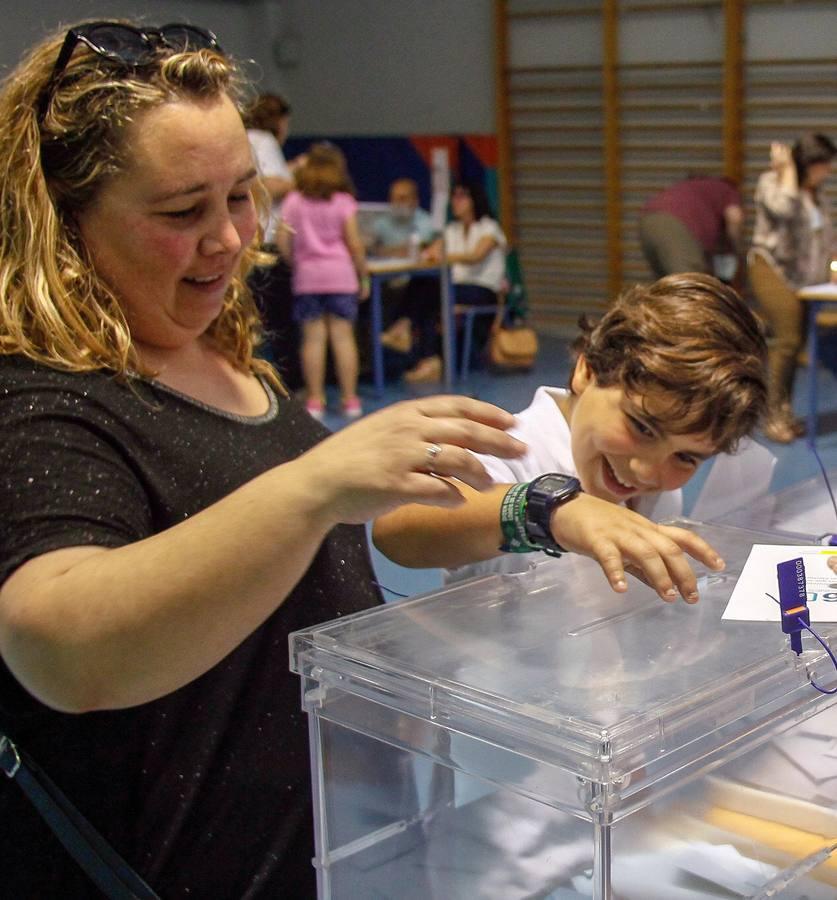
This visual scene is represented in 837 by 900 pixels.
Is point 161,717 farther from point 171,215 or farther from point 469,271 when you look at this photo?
point 469,271

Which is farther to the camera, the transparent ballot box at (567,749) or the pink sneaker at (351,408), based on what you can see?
the pink sneaker at (351,408)

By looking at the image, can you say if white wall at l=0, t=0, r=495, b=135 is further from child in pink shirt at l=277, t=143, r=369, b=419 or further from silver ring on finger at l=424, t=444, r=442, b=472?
silver ring on finger at l=424, t=444, r=442, b=472

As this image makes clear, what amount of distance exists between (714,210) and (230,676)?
17.1ft

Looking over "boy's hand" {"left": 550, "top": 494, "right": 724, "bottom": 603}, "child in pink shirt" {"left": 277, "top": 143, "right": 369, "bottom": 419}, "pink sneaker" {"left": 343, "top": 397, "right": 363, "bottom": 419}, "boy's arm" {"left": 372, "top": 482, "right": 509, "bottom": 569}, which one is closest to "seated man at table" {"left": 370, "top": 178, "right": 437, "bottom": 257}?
"child in pink shirt" {"left": 277, "top": 143, "right": 369, "bottom": 419}

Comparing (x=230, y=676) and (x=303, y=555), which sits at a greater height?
(x=303, y=555)

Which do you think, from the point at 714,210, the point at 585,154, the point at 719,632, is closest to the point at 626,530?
the point at 719,632

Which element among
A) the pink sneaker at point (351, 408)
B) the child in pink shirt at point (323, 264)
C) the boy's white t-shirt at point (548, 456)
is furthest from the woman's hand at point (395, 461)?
the pink sneaker at point (351, 408)

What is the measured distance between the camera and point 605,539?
854mm

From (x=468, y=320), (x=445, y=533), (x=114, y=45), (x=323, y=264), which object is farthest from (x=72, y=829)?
(x=468, y=320)

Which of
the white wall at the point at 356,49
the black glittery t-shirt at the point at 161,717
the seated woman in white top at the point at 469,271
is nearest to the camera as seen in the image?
the black glittery t-shirt at the point at 161,717

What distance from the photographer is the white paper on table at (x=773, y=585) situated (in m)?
0.87

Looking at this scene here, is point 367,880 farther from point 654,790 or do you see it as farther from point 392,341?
point 392,341

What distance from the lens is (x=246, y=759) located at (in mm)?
958

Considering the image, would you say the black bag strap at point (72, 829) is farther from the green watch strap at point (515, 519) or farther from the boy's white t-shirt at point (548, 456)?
the boy's white t-shirt at point (548, 456)
